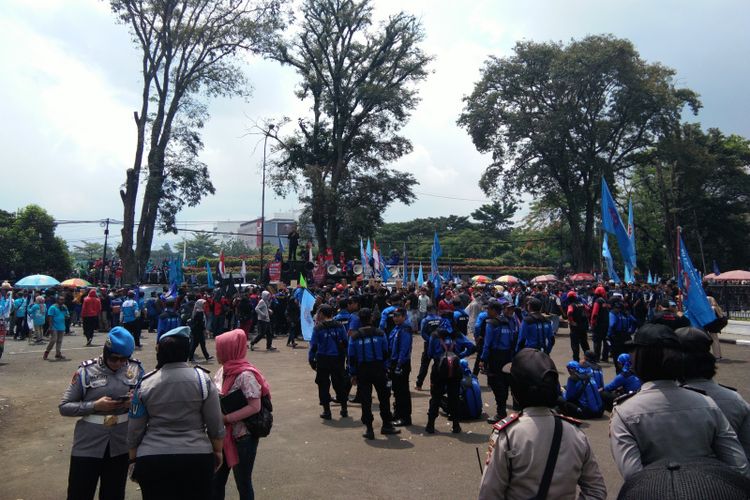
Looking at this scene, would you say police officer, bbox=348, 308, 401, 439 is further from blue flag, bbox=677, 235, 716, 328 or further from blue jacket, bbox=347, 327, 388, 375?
blue flag, bbox=677, 235, 716, 328

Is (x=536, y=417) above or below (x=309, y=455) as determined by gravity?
above

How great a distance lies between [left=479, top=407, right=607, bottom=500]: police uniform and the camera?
249 centimetres

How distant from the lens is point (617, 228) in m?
12.4

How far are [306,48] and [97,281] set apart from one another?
2119 cm

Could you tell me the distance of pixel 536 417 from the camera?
8.48 feet

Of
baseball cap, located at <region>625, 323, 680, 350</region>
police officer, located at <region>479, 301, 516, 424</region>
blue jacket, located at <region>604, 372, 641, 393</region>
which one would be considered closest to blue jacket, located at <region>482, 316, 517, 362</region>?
police officer, located at <region>479, 301, 516, 424</region>

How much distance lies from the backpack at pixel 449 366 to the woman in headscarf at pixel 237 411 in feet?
11.2

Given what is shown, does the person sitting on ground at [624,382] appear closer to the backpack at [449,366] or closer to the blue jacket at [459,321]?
the backpack at [449,366]

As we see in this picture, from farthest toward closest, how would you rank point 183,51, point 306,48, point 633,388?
point 306,48, point 183,51, point 633,388

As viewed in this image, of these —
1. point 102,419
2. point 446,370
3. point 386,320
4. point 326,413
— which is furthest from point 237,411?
point 386,320

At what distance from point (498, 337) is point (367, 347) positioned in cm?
225

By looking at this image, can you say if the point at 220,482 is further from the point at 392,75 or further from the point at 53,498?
the point at 392,75

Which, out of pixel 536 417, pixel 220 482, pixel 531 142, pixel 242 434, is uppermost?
pixel 531 142

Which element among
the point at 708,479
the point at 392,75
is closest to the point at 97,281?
the point at 392,75
